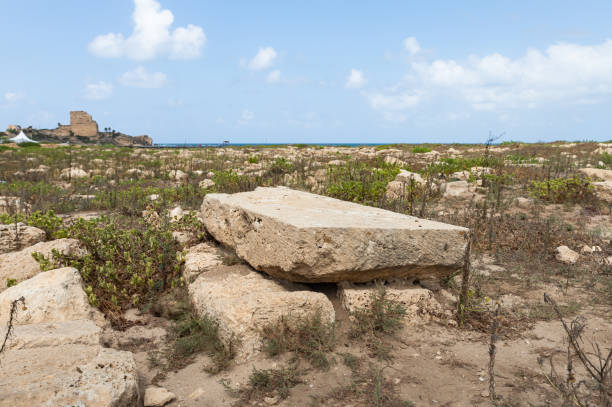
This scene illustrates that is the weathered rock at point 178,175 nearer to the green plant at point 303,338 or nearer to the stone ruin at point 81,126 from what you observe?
the green plant at point 303,338

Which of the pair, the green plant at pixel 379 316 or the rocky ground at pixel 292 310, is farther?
the green plant at pixel 379 316

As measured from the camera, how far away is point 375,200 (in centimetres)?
789

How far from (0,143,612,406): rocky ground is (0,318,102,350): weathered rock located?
0.05ft

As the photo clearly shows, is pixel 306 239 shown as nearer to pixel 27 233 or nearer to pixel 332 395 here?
pixel 332 395

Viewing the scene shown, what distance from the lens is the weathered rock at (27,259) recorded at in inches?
177

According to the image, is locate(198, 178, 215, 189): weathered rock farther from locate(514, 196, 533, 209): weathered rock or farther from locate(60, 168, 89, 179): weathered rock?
locate(514, 196, 533, 209): weathered rock

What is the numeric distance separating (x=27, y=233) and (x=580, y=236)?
26.2 feet

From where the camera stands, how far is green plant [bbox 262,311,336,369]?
332 centimetres

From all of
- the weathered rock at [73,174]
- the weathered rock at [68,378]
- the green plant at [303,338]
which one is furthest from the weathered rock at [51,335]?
the weathered rock at [73,174]

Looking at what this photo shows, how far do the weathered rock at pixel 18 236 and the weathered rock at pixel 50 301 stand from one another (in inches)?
60.6

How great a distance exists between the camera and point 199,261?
4629 millimetres

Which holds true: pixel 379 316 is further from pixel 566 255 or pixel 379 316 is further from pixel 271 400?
pixel 566 255

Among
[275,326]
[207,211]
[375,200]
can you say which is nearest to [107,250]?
[207,211]

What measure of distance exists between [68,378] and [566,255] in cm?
588
